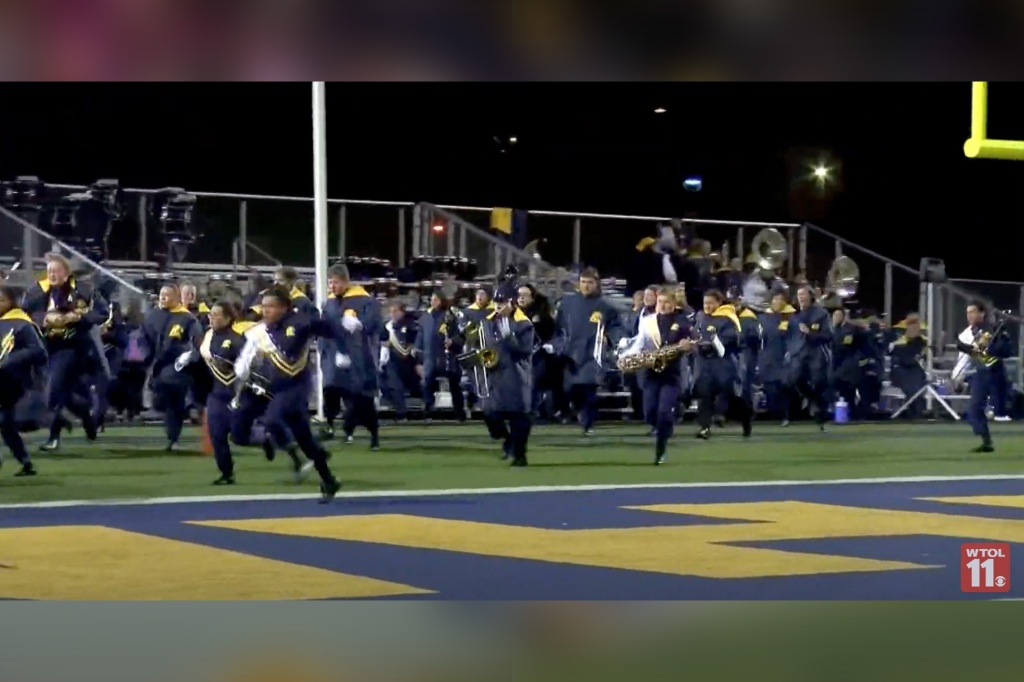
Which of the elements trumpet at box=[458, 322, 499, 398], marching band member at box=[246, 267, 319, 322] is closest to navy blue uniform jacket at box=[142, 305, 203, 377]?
marching band member at box=[246, 267, 319, 322]

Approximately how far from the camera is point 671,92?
9359mm

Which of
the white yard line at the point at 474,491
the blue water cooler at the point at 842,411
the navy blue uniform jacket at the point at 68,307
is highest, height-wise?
the navy blue uniform jacket at the point at 68,307

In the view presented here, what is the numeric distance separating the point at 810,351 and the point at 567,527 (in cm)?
922

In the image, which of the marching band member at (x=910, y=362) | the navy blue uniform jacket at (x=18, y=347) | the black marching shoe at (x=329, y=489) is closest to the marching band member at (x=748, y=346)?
the marching band member at (x=910, y=362)

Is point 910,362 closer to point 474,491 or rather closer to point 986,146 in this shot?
point 474,491

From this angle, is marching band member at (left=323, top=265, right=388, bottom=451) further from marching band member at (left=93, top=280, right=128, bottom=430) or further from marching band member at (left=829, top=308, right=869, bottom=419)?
marching band member at (left=829, top=308, right=869, bottom=419)

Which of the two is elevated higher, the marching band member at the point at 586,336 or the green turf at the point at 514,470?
the marching band member at the point at 586,336

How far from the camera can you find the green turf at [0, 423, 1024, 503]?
13.0 m

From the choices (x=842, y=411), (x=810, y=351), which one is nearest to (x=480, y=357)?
(x=810, y=351)

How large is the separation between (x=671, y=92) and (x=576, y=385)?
8690 millimetres

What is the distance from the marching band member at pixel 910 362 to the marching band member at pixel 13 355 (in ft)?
24.4

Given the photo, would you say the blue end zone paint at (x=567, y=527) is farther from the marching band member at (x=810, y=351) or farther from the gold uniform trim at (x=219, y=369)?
the marching band member at (x=810, y=351)

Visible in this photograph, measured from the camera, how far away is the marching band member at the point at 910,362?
56.5ft
